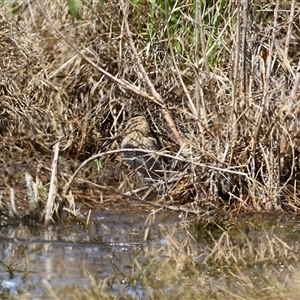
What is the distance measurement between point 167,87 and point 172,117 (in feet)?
0.87

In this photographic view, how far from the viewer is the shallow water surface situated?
3.88 m

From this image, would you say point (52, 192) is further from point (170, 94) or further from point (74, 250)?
point (170, 94)

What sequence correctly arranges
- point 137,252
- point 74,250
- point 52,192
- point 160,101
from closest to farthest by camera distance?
point 137,252 → point 74,250 → point 52,192 → point 160,101

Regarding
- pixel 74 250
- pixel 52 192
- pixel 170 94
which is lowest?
pixel 74 250

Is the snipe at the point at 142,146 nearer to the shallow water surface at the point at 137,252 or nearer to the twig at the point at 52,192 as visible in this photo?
the shallow water surface at the point at 137,252

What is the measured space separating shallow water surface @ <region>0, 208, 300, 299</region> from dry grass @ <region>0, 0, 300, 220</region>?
0.22 meters

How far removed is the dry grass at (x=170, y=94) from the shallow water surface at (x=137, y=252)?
22 centimetres

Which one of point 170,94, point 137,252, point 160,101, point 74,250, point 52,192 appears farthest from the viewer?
point 170,94

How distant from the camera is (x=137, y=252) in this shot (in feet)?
14.2

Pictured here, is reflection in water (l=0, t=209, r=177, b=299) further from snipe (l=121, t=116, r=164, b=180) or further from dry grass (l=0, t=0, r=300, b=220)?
snipe (l=121, t=116, r=164, b=180)

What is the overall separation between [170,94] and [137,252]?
58.7 inches

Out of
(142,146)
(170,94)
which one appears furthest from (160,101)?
(142,146)

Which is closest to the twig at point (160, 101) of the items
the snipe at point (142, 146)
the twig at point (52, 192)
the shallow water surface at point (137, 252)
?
the snipe at point (142, 146)

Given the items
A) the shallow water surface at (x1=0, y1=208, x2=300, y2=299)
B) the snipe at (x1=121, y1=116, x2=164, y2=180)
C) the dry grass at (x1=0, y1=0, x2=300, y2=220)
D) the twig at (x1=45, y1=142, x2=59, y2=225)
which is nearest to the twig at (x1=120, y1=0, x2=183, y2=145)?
the dry grass at (x1=0, y1=0, x2=300, y2=220)
